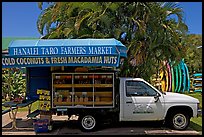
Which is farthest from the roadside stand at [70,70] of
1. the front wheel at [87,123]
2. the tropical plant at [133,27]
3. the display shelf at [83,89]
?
the tropical plant at [133,27]

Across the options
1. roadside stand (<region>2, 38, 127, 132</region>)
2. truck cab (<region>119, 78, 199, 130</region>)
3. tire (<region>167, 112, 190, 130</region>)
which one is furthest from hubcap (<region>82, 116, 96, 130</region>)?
tire (<region>167, 112, 190, 130</region>)

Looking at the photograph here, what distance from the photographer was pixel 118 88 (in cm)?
871

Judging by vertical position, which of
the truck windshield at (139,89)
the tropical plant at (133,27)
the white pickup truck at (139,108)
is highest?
the tropical plant at (133,27)

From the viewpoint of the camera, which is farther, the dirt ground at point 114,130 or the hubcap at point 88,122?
the hubcap at point 88,122

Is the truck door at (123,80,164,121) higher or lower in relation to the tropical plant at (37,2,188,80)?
lower

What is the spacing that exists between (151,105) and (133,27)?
450 cm

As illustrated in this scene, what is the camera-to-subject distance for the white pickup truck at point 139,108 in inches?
336

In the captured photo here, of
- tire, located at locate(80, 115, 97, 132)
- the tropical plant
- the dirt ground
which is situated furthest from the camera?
the tropical plant

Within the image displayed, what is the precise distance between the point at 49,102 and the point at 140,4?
224 inches

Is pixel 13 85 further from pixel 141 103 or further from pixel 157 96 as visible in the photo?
pixel 157 96

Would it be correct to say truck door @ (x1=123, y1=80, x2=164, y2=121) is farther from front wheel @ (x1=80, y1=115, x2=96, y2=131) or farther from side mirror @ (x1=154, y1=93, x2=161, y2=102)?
front wheel @ (x1=80, y1=115, x2=96, y2=131)

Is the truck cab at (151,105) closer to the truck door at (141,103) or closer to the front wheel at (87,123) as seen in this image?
the truck door at (141,103)

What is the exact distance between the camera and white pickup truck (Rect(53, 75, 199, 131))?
8.54 m

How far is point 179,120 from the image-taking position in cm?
873
